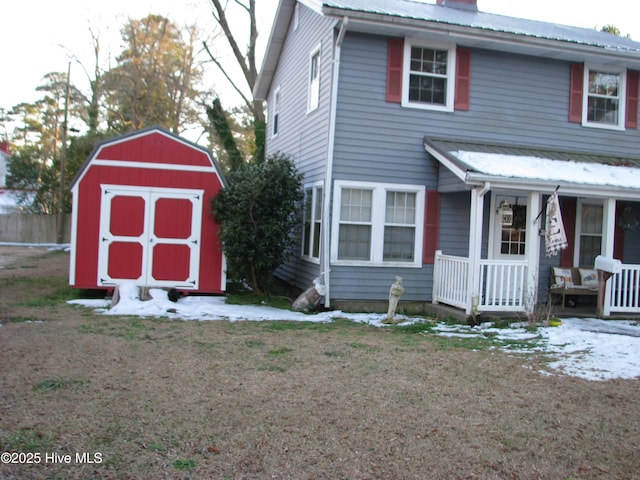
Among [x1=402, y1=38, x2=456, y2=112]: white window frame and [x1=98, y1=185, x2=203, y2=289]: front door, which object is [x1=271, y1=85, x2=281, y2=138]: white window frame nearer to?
[x1=98, y1=185, x2=203, y2=289]: front door

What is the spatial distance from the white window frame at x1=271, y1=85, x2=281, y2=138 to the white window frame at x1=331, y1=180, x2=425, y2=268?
5856 millimetres

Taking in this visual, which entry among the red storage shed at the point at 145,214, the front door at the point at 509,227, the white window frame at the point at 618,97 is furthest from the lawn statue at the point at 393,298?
the white window frame at the point at 618,97

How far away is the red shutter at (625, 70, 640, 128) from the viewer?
1240 cm

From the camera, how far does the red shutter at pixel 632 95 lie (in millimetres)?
12398

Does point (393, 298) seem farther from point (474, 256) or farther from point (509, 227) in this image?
point (509, 227)

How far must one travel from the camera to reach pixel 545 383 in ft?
20.2

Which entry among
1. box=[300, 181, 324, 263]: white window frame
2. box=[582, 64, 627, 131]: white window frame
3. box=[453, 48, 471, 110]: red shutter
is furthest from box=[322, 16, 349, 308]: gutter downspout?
box=[582, 64, 627, 131]: white window frame

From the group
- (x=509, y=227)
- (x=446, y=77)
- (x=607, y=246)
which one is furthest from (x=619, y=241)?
(x=446, y=77)

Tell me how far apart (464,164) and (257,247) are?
425cm

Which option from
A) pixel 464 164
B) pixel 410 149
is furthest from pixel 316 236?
pixel 464 164

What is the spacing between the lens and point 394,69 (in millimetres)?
11148

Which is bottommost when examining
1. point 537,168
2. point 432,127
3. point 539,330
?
point 539,330

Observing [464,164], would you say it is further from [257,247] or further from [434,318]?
[257,247]

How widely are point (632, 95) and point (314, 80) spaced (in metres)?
6.55
